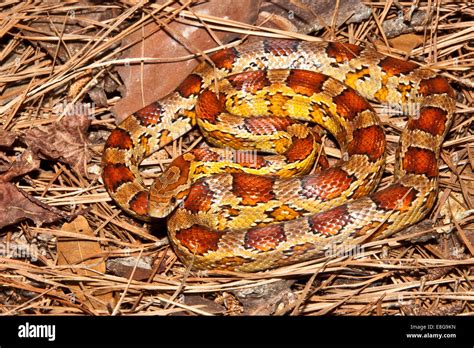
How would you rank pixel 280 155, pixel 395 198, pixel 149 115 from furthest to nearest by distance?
pixel 149 115 < pixel 280 155 < pixel 395 198

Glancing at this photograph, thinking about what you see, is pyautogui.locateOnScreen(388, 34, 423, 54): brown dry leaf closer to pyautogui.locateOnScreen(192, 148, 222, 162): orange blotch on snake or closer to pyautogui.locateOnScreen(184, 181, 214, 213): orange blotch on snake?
pyautogui.locateOnScreen(192, 148, 222, 162): orange blotch on snake

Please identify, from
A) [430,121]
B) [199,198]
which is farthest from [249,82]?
[430,121]

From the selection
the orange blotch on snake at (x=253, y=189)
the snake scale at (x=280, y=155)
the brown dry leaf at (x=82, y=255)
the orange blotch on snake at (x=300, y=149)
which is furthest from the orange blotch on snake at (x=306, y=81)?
the brown dry leaf at (x=82, y=255)

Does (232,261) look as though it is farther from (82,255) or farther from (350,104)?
(350,104)

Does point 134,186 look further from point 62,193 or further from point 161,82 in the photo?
point 161,82

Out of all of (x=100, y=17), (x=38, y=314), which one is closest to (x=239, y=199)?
(x=38, y=314)

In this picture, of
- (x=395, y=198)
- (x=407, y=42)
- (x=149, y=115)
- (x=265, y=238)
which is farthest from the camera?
(x=407, y=42)

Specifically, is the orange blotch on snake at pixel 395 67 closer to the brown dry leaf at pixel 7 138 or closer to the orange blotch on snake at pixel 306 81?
the orange blotch on snake at pixel 306 81
